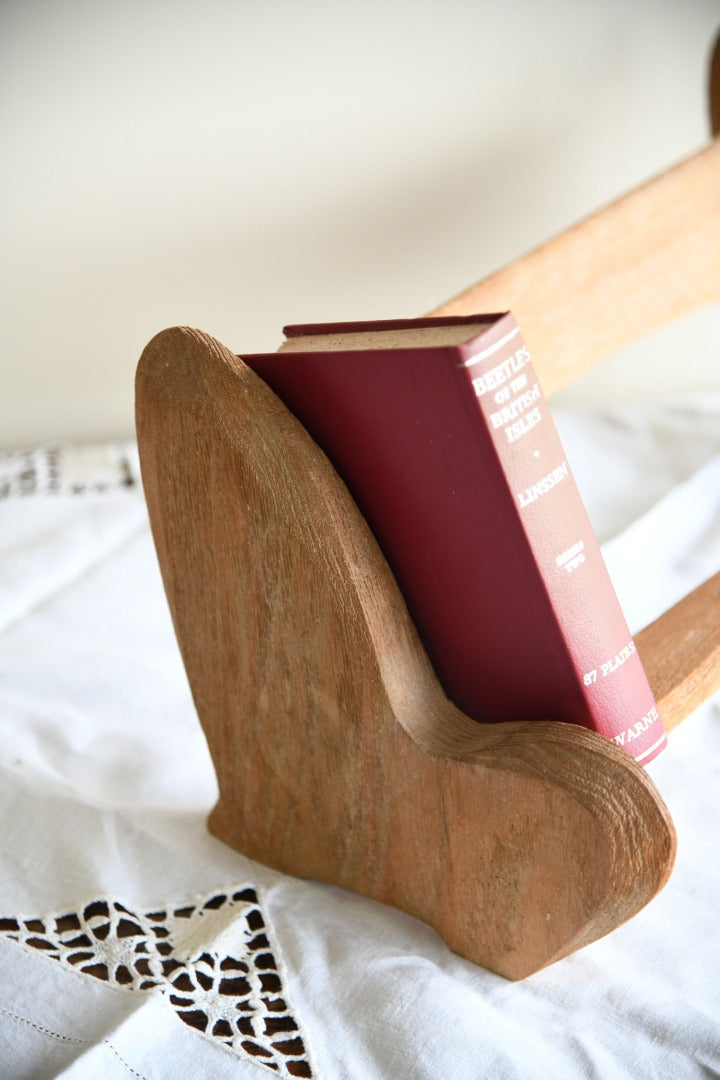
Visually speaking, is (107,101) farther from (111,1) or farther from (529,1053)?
(529,1053)

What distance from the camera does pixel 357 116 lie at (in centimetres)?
104

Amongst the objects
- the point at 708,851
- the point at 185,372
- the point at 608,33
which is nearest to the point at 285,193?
the point at 608,33

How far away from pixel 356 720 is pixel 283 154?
2.51 ft

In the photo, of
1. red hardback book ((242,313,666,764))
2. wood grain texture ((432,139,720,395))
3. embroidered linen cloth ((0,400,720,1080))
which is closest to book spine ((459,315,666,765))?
red hardback book ((242,313,666,764))

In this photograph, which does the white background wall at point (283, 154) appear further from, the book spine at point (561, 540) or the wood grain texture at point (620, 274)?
the book spine at point (561, 540)

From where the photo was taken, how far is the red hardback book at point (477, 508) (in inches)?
14.6

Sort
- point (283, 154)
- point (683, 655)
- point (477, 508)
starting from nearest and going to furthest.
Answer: point (477, 508) < point (683, 655) < point (283, 154)

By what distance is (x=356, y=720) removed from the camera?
0.45 metres

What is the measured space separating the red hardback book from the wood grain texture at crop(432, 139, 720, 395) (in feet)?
1.00

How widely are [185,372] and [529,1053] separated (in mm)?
312

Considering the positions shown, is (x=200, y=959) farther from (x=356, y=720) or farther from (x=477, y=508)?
(x=477, y=508)

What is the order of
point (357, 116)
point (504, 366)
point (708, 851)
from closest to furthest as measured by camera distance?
1. point (504, 366)
2. point (708, 851)
3. point (357, 116)

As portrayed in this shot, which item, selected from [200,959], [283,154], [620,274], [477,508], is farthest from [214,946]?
[283,154]

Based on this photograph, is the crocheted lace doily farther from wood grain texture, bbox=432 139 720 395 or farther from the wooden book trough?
wood grain texture, bbox=432 139 720 395
